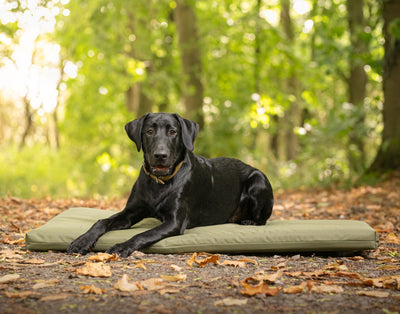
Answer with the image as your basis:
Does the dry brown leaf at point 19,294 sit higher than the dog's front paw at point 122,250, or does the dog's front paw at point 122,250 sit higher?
the dry brown leaf at point 19,294

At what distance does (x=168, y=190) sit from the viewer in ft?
14.2

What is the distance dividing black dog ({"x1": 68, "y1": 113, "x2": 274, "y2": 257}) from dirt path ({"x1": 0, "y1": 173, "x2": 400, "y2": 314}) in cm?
27

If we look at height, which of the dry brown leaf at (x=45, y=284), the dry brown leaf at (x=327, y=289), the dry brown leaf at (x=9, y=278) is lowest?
the dry brown leaf at (x=327, y=289)

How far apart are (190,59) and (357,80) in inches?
236

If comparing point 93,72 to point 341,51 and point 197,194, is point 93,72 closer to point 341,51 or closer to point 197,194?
point 341,51

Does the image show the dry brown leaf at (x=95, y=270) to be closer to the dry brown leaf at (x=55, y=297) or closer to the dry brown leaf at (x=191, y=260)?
the dry brown leaf at (x=55, y=297)

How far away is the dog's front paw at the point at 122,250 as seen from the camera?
372 centimetres

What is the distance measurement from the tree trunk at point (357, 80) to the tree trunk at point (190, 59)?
3.91 m

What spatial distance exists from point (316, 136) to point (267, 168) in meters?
1.48

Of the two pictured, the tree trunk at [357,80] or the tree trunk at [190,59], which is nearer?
the tree trunk at [357,80]

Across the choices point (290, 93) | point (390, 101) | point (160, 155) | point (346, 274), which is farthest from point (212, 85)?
point (346, 274)

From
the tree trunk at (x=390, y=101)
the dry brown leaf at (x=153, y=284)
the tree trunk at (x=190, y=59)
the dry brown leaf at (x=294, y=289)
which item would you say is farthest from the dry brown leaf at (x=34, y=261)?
the tree trunk at (x=190, y=59)

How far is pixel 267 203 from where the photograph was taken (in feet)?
17.0

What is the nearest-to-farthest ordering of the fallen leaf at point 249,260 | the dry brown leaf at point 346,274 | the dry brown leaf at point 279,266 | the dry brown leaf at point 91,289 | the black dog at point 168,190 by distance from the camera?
the dry brown leaf at point 91,289
the dry brown leaf at point 346,274
the dry brown leaf at point 279,266
the fallen leaf at point 249,260
the black dog at point 168,190
